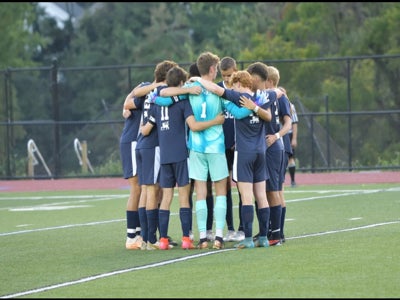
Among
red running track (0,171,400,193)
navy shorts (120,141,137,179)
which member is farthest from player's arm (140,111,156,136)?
red running track (0,171,400,193)

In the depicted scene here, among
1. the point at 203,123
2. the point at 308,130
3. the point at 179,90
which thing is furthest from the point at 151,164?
the point at 308,130

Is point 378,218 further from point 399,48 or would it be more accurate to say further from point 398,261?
point 399,48

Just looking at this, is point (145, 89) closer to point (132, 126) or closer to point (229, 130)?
point (132, 126)

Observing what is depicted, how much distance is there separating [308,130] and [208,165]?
18.5 m

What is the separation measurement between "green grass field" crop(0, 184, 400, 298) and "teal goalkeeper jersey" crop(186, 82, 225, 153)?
118 cm

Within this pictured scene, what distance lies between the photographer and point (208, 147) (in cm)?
1343

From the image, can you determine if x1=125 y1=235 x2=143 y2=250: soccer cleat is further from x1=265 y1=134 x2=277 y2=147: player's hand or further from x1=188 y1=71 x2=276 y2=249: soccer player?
x1=265 y1=134 x2=277 y2=147: player's hand

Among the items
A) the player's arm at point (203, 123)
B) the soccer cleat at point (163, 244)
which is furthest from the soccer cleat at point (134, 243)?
the player's arm at point (203, 123)

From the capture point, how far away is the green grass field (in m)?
10.1

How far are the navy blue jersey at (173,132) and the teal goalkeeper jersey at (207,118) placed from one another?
0.12 meters

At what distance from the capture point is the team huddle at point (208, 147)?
13.3m

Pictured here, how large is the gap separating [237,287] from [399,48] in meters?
29.9

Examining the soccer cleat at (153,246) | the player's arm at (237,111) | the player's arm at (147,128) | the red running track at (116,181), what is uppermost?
the player's arm at (237,111)

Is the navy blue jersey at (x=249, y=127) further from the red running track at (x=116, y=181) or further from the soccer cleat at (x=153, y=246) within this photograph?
the red running track at (x=116, y=181)
